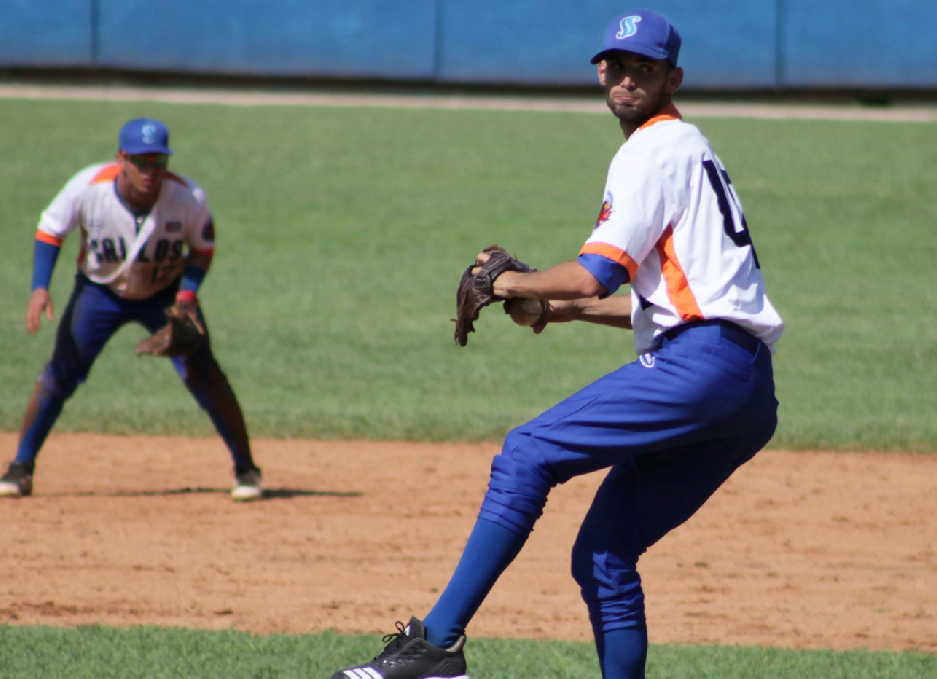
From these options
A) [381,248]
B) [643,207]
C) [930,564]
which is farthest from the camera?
[381,248]

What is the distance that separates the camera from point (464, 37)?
21.2 m

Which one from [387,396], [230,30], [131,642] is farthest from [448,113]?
[131,642]

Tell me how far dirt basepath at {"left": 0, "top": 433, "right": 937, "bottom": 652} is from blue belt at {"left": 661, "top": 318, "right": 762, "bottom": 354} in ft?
6.78

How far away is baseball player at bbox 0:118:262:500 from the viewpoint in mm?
7832

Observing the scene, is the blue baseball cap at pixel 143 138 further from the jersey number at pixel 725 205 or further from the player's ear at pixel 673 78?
the jersey number at pixel 725 205

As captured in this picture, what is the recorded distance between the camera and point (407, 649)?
4.26m

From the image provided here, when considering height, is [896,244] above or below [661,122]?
below

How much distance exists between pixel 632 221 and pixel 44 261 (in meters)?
4.67

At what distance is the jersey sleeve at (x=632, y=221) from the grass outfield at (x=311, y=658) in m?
1.82

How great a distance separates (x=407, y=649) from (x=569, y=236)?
1269 cm

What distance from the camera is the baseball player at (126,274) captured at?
7832mm

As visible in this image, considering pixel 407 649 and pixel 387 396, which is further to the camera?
pixel 387 396

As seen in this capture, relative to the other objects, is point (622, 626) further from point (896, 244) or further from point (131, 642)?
point (896, 244)

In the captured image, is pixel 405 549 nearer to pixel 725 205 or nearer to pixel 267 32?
pixel 725 205
